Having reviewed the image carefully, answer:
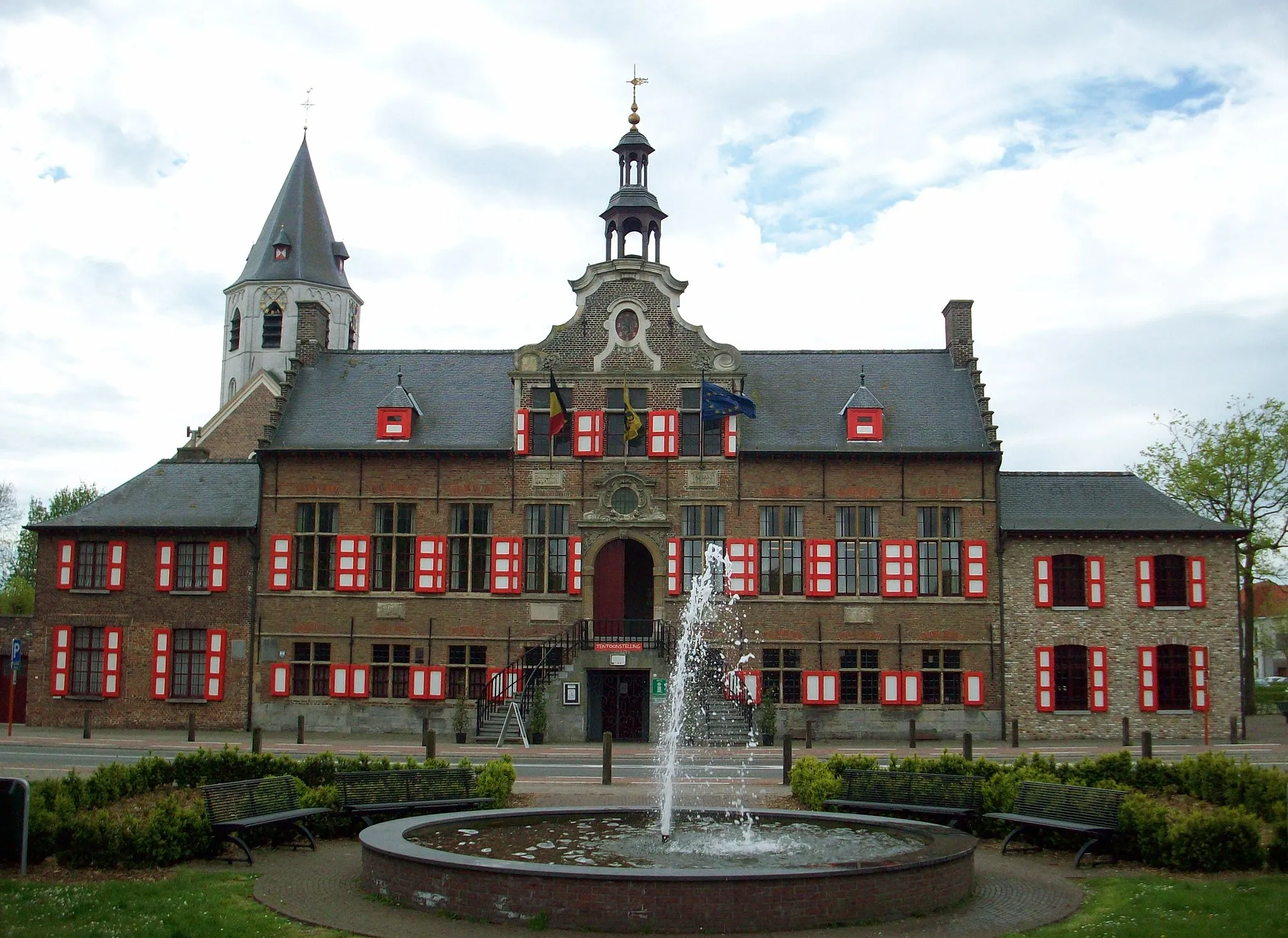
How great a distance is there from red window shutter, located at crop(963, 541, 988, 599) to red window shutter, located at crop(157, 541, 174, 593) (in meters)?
21.8

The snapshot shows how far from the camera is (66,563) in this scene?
34125 mm

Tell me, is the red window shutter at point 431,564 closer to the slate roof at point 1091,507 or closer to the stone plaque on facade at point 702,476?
the stone plaque on facade at point 702,476

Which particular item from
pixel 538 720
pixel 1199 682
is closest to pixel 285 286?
pixel 538 720

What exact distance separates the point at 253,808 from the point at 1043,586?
23600 mm

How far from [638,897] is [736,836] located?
4.03 m

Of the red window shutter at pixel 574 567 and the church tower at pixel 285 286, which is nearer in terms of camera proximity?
the red window shutter at pixel 574 567

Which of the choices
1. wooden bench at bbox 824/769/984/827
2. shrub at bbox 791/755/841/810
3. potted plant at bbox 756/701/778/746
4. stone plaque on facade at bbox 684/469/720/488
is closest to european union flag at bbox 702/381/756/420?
stone plaque on facade at bbox 684/469/720/488

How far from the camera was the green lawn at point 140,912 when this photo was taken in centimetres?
1019

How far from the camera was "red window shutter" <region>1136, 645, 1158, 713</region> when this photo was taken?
1256 inches

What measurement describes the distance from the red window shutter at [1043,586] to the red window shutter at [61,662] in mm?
26451

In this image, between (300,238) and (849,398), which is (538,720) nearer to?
(849,398)

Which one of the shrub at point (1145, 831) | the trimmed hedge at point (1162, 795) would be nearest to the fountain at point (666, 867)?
the trimmed hedge at point (1162, 795)

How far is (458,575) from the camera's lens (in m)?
33.6

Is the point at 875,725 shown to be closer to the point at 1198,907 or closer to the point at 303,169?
the point at 1198,907
